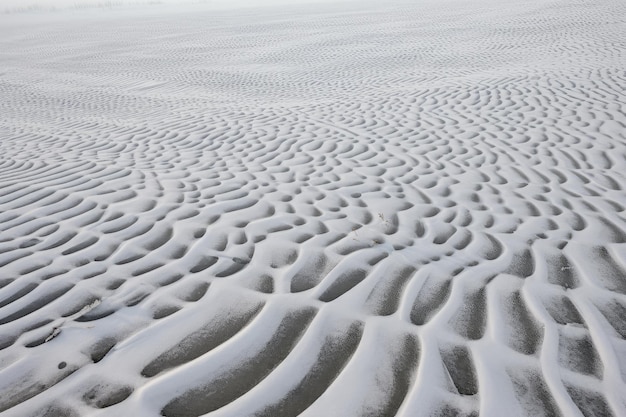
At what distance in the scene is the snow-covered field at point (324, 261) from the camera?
1896 mm

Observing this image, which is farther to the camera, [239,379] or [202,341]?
[202,341]

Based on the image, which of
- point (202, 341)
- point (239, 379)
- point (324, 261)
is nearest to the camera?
point (239, 379)

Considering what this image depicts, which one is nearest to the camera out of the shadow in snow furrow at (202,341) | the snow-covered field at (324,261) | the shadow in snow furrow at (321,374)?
the shadow in snow furrow at (321,374)

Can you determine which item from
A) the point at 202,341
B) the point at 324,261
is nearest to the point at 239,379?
the point at 202,341

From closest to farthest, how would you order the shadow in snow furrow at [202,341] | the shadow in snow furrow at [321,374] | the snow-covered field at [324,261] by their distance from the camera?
1. the shadow in snow furrow at [321,374]
2. the snow-covered field at [324,261]
3. the shadow in snow furrow at [202,341]

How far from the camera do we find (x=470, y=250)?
3.07 meters

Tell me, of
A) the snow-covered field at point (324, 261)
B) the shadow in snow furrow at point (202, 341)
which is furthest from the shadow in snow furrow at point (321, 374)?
the shadow in snow furrow at point (202, 341)

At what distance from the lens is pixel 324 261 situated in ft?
9.53

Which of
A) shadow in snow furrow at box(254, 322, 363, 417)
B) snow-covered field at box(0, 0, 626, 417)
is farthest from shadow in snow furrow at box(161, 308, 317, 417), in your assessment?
shadow in snow furrow at box(254, 322, 363, 417)

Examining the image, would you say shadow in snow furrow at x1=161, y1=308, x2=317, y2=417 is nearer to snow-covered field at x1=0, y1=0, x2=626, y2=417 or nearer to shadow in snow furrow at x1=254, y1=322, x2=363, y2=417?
snow-covered field at x1=0, y1=0, x2=626, y2=417

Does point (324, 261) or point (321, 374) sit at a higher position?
point (321, 374)

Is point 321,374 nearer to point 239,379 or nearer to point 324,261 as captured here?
point 239,379

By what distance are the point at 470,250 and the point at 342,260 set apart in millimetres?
927

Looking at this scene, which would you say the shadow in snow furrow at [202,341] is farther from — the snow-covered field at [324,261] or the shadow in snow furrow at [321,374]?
→ the shadow in snow furrow at [321,374]
